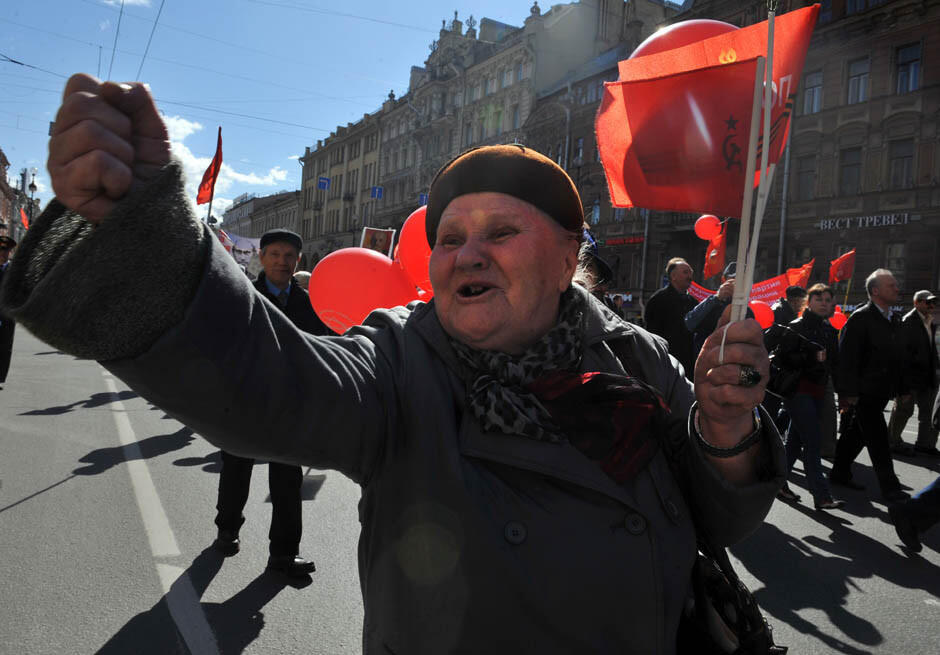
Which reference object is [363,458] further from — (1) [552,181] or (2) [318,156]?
(2) [318,156]

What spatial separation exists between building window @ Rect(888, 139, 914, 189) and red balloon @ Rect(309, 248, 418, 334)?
24.5m

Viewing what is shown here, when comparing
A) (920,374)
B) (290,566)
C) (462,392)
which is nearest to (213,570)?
(290,566)

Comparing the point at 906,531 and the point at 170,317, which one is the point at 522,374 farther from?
the point at 906,531

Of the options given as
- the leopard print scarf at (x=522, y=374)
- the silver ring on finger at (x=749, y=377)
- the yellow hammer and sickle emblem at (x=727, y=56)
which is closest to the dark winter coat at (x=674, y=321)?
the yellow hammer and sickle emblem at (x=727, y=56)

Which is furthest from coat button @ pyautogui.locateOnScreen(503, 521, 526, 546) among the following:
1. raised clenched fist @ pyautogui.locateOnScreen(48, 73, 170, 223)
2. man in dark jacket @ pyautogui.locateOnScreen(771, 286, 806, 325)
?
man in dark jacket @ pyautogui.locateOnScreen(771, 286, 806, 325)

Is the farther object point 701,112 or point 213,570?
point 213,570

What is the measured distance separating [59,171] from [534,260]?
0.94 meters

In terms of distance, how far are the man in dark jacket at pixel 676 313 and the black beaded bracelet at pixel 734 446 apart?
5382 millimetres

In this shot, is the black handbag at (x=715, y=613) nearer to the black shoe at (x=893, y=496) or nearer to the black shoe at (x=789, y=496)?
the black shoe at (x=789, y=496)

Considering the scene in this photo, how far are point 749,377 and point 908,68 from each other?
27897mm

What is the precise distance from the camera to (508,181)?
149 centimetres

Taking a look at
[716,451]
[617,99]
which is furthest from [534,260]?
[617,99]

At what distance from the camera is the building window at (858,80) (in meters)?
24.3

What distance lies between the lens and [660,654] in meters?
1.35
